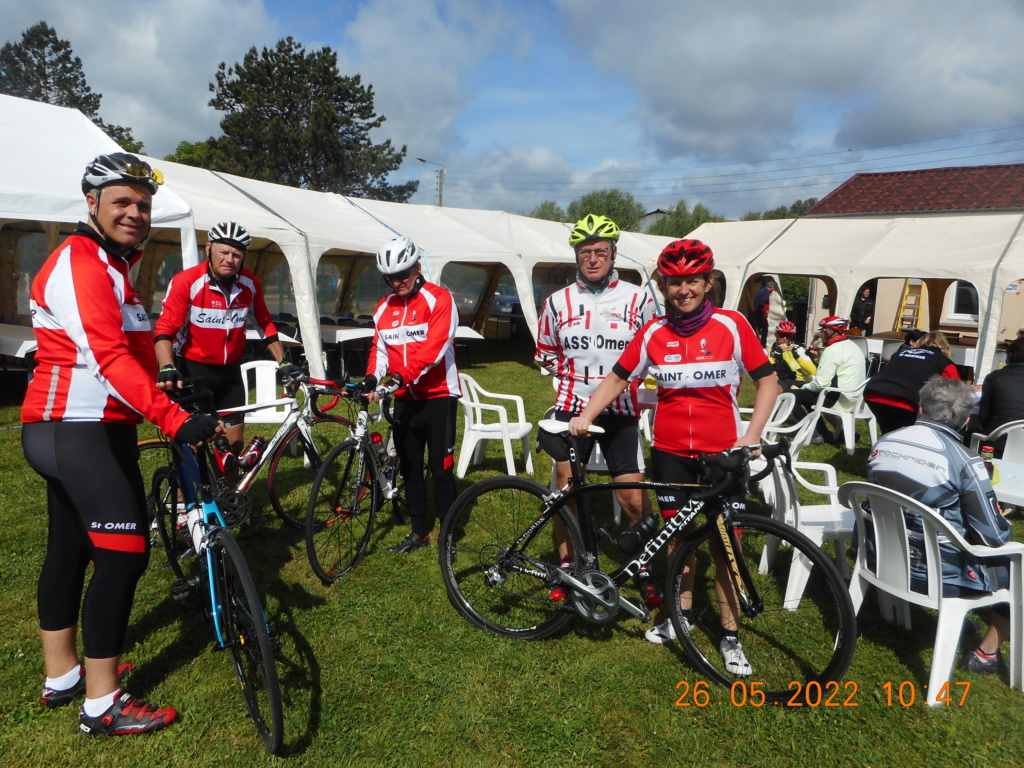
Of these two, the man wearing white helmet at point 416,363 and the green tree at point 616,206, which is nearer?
the man wearing white helmet at point 416,363

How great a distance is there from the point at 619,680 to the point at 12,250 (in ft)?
40.1

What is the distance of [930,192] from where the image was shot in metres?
18.5

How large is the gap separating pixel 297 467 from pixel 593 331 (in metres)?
3.43

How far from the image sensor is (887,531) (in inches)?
109

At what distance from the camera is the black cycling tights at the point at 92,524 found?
216 centimetres

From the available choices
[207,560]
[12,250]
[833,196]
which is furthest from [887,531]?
[833,196]

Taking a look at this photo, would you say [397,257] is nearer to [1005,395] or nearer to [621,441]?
[621,441]

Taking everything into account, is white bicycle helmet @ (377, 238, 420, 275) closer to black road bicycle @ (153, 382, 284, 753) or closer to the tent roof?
black road bicycle @ (153, 382, 284, 753)

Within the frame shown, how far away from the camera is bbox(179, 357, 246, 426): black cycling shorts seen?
4.08m

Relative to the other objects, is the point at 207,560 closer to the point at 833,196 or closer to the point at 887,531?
the point at 887,531

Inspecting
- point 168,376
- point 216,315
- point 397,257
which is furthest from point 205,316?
point 397,257

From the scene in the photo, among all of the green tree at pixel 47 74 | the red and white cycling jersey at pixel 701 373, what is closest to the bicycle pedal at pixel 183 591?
the red and white cycling jersey at pixel 701 373

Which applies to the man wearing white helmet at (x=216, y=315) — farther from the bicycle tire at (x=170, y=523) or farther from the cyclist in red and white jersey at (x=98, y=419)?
the cyclist in red and white jersey at (x=98, y=419)

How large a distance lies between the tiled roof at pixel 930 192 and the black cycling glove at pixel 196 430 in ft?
63.4
